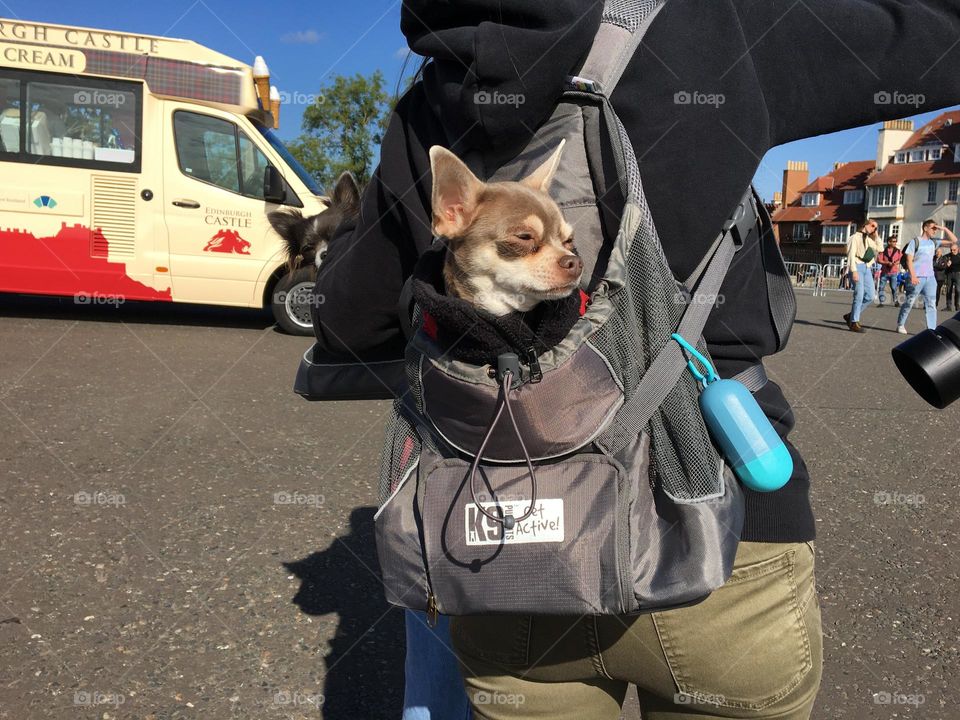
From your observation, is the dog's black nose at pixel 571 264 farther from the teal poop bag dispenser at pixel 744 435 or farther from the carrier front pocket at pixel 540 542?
the carrier front pocket at pixel 540 542

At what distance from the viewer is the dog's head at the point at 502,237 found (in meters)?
1.40

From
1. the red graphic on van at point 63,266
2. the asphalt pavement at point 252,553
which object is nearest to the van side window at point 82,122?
the red graphic on van at point 63,266

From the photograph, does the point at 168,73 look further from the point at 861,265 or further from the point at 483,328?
the point at 861,265

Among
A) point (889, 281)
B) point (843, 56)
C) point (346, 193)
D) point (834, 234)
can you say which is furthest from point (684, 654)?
point (834, 234)

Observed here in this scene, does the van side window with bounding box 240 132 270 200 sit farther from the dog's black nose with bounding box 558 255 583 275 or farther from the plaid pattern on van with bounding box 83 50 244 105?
the dog's black nose with bounding box 558 255 583 275

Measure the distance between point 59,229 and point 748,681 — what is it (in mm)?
11615

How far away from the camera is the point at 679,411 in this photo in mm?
1351

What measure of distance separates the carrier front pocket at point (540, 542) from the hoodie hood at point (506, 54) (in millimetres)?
562

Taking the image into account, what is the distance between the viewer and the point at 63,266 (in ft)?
36.8

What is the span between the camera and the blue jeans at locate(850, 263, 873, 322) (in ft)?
51.5

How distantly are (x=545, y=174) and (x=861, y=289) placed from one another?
16.4 m

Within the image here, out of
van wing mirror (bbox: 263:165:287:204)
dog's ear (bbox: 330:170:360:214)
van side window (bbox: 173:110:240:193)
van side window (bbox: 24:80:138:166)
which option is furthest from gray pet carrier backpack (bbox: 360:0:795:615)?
van side window (bbox: 24:80:138:166)

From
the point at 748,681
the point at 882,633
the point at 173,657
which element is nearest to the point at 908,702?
the point at 882,633

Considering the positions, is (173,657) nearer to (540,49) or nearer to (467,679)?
(467,679)
